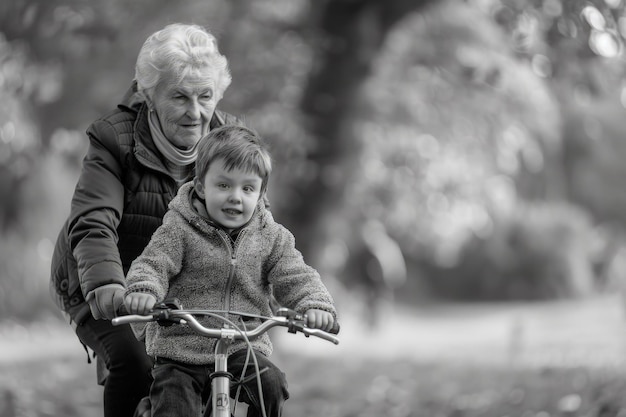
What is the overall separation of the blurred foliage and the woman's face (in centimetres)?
481

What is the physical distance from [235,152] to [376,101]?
340 inches

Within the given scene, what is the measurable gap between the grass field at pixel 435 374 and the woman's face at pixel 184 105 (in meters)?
4.18

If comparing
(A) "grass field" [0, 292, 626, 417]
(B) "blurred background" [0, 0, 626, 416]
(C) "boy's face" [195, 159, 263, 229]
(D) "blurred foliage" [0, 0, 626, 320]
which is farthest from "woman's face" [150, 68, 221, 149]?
(D) "blurred foliage" [0, 0, 626, 320]

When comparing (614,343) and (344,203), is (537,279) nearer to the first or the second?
(614,343)

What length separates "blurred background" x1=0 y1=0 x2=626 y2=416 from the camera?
32.4ft

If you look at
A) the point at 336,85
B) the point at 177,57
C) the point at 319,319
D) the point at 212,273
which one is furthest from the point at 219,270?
the point at 336,85

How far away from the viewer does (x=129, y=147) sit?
3957 millimetres

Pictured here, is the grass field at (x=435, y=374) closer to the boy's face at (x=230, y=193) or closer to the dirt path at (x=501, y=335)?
the dirt path at (x=501, y=335)

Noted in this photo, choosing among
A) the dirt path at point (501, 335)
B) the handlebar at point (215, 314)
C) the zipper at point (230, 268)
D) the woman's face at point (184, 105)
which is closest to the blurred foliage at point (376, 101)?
the dirt path at point (501, 335)

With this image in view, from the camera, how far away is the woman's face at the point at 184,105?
3.95 meters

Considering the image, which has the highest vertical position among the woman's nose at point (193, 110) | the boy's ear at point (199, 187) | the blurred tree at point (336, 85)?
the blurred tree at point (336, 85)

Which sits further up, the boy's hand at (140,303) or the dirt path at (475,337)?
the dirt path at (475,337)

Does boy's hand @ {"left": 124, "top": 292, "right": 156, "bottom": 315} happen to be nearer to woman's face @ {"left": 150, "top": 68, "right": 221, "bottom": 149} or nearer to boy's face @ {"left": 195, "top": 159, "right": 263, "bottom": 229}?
boy's face @ {"left": 195, "top": 159, "right": 263, "bottom": 229}

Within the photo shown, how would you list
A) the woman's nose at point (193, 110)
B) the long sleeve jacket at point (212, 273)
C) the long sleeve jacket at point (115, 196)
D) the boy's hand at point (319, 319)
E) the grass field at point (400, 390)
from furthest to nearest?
A: the grass field at point (400, 390) → the woman's nose at point (193, 110) → the long sleeve jacket at point (115, 196) → the long sleeve jacket at point (212, 273) → the boy's hand at point (319, 319)
